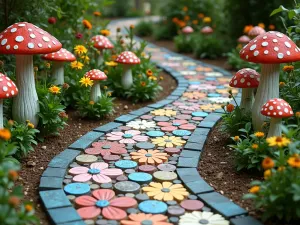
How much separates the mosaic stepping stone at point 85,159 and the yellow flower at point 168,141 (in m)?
0.82

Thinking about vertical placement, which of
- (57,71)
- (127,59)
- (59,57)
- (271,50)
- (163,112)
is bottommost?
(163,112)

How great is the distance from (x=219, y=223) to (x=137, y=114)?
114 inches

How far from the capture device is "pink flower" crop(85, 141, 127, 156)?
4570 mm

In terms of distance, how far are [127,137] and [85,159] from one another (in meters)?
0.81

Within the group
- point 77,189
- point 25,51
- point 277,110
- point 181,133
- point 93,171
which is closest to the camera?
point 77,189

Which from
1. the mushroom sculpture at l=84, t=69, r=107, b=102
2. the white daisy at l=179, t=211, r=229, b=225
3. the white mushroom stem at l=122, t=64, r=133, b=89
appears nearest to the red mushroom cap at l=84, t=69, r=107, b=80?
the mushroom sculpture at l=84, t=69, r=107, b=102

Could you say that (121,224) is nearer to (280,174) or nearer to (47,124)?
(280,174)

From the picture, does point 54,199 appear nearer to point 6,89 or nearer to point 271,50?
point 6,89

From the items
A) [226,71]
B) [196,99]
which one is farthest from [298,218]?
[226,71]

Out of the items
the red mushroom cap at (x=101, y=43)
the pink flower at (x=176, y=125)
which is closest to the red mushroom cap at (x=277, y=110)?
the pink flower at (x=176, y=125)

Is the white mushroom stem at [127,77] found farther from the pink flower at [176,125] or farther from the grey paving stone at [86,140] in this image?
the grey paving stone at [86,140]

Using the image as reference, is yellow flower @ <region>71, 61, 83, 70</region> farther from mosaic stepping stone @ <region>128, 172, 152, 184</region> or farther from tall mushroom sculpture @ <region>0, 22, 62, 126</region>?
mosaic stepping stone @ <region>128, 172, 152, 184</region>

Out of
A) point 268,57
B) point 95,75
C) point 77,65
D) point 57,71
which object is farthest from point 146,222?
point 77,65

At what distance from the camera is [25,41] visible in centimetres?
428
